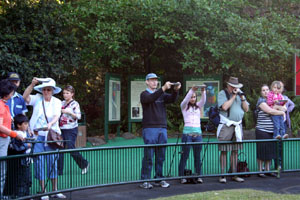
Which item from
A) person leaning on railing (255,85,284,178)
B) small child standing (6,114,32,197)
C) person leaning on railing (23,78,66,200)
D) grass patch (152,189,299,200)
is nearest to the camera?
small child standing (6,114,32,197)

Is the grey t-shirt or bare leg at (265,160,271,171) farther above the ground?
the grey t-shirt

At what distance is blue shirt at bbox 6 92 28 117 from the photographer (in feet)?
22.2

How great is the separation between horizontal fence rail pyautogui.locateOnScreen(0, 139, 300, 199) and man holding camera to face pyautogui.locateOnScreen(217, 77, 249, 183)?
0.11m

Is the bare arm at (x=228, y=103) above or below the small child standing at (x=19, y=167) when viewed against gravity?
above

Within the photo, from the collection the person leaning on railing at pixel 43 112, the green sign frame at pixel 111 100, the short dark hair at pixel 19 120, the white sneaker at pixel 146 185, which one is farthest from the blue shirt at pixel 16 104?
the green sign frame at pixel 111 100

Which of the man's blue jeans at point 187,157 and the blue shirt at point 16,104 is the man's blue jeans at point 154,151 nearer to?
the man's blue jeans at point 187,157

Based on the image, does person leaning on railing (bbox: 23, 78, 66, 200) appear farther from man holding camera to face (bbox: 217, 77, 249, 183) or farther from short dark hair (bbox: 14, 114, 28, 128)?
man holding camera to face (bbox: 217, 77, 249, 183)

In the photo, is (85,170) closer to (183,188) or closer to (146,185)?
(146,185)

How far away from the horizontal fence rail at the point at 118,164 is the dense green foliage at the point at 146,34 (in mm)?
5338

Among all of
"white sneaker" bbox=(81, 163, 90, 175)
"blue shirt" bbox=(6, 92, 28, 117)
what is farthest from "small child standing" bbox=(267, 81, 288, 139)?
"blue shirt" bbox=(6, 92, 28, 117)

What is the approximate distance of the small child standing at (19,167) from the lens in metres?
5.88

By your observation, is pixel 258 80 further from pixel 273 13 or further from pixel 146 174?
pixel 146 174

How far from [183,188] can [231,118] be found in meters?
1.67

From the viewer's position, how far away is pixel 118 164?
23.5 feet
